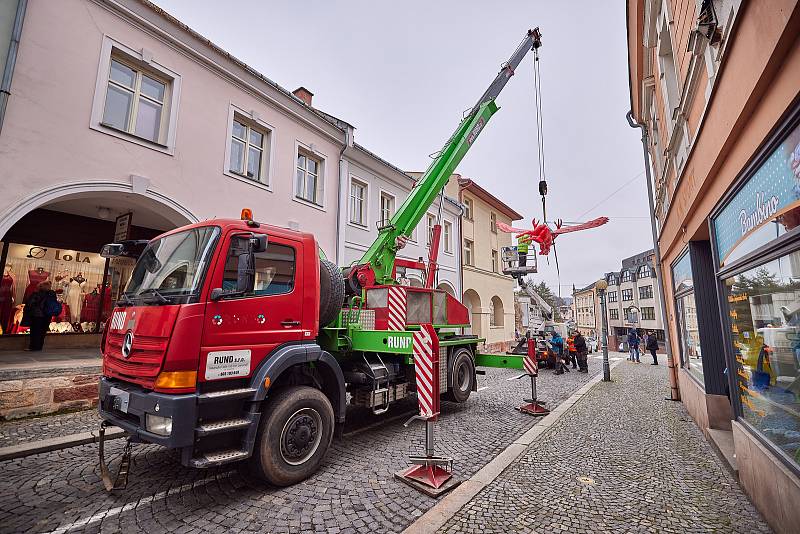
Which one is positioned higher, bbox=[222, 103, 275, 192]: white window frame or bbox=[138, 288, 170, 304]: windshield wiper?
bbox=[222, 103, 275, 192]: white window frame

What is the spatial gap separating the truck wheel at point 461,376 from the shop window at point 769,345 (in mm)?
4036

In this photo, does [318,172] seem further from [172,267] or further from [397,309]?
[172,267]

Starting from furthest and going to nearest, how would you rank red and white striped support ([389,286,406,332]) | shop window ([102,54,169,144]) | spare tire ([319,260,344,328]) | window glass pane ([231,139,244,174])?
window glass pane ([231,139,244,174]) → shop window ([102,54,169,144]) → red and white striped support ([389,286,406,332]) → spare tire ([319,260,344,328])

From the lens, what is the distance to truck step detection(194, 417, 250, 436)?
314 cm

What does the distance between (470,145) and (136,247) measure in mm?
7253

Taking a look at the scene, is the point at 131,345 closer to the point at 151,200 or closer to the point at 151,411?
the point at 151,411

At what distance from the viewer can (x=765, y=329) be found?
311cm

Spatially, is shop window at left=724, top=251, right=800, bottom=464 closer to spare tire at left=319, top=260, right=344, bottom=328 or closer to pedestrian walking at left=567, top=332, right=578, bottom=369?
spare tire at left=319, top=260, right=344, bottom=328

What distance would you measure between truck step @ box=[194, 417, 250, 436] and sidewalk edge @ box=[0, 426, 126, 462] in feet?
9.35

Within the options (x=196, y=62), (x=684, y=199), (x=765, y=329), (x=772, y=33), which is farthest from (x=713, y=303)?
(x=196, y=62)

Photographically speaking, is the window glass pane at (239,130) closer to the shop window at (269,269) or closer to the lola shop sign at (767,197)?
the shop window at (269,269)

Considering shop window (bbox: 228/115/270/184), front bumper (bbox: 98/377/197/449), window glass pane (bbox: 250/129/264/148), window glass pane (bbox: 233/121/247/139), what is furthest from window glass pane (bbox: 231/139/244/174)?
front bumper (bbox: 98/377/197/449)

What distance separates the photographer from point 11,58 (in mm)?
5555

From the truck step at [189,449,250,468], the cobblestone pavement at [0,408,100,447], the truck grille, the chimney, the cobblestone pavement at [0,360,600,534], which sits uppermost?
the chimney
